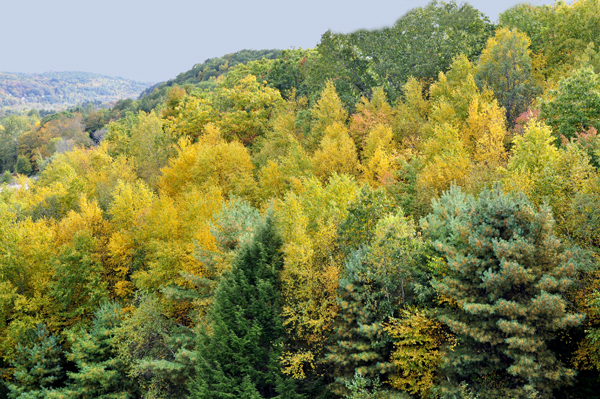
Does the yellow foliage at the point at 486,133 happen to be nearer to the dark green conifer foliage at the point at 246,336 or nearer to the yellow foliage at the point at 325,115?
the yellow foliage at the point at 325,115

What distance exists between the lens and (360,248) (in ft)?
85.6

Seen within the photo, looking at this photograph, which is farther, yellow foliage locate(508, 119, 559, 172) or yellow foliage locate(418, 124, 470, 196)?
yellow foliage locate(418, 124, 470, 196)

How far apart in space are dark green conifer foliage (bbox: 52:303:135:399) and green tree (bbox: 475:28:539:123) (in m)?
45.4

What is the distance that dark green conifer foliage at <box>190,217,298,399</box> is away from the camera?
2733 cm

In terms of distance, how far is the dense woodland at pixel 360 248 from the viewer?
65.5ft

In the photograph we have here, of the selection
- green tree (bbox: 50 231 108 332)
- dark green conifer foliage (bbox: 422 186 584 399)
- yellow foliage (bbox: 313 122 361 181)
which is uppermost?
yellow foliage (bbox: 313 122 361 181)

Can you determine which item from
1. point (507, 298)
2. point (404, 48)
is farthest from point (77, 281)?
point (404, 48)

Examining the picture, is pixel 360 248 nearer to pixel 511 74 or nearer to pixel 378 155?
pixel 378 155

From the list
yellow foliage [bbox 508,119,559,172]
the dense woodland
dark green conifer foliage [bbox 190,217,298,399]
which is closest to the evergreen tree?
the dense woodland

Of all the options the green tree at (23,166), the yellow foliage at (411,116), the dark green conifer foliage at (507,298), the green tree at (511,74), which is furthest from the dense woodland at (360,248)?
the green tree at (23,166)

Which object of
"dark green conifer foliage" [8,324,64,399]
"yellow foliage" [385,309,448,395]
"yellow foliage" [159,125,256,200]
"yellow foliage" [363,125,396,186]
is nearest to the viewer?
"yellow foliage" [385,309,448,395]

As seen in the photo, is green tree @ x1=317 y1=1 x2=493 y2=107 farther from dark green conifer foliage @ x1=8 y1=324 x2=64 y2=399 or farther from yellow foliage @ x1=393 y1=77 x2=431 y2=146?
dark green conifer foliage @ x1=8 y1=324 x2=64 y2=399

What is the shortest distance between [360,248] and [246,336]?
1027 centimetres

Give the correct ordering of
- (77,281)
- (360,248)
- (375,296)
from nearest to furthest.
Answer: (375,296) < (360,248) < (77,281)
